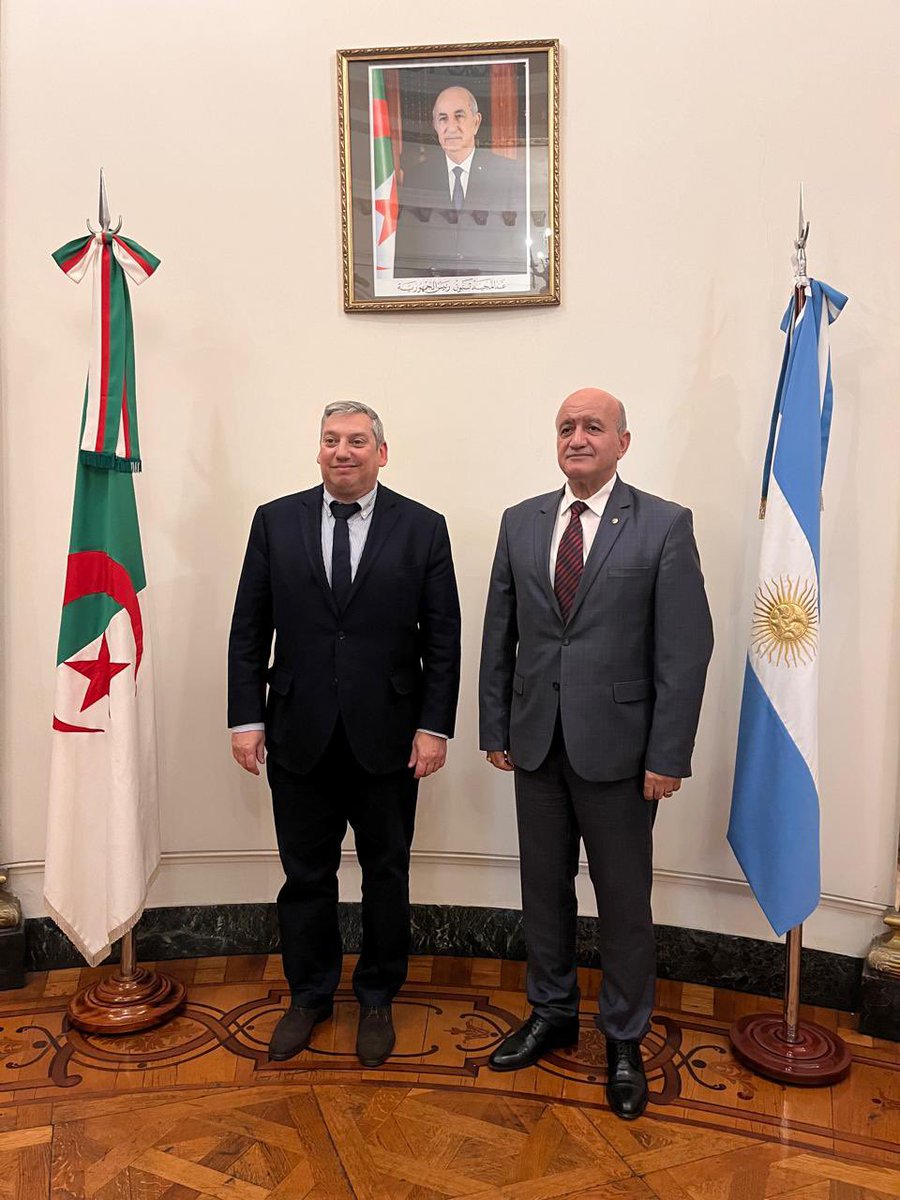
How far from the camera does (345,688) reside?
260 centimetres

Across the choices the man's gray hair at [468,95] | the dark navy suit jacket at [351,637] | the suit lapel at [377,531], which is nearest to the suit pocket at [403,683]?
the dark navy suit jacket at [351,637]

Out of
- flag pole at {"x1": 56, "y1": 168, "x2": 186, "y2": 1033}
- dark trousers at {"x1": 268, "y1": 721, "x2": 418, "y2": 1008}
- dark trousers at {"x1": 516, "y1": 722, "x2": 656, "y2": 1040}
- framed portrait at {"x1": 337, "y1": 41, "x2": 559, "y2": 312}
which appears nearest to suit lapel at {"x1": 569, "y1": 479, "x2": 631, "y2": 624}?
dark trousers at {"x1": 516, "y1": 722, "x2": 656, "y2": 1040}

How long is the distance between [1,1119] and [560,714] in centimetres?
158

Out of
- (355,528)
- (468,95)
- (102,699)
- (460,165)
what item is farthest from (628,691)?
(468,95)

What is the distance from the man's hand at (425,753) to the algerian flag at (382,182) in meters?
1.36

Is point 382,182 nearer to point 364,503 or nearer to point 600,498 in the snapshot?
point 364,503

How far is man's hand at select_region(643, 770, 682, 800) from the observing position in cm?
244

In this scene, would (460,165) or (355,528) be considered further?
(460,165)

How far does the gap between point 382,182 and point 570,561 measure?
52.6 inches

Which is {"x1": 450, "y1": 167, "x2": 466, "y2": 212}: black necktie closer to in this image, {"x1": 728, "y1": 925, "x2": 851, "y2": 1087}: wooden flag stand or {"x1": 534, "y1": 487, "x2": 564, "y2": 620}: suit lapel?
{"x1": 534, "y1": 487, "x2": 564, "y2": 620}: suit lapel

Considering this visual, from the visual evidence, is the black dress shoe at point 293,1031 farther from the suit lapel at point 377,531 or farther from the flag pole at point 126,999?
the suit lapel at point 377,531

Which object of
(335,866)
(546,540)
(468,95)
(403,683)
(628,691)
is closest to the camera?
(628,691)

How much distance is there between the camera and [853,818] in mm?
2953

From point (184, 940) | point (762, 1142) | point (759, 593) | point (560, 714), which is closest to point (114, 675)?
point (184, 940)
